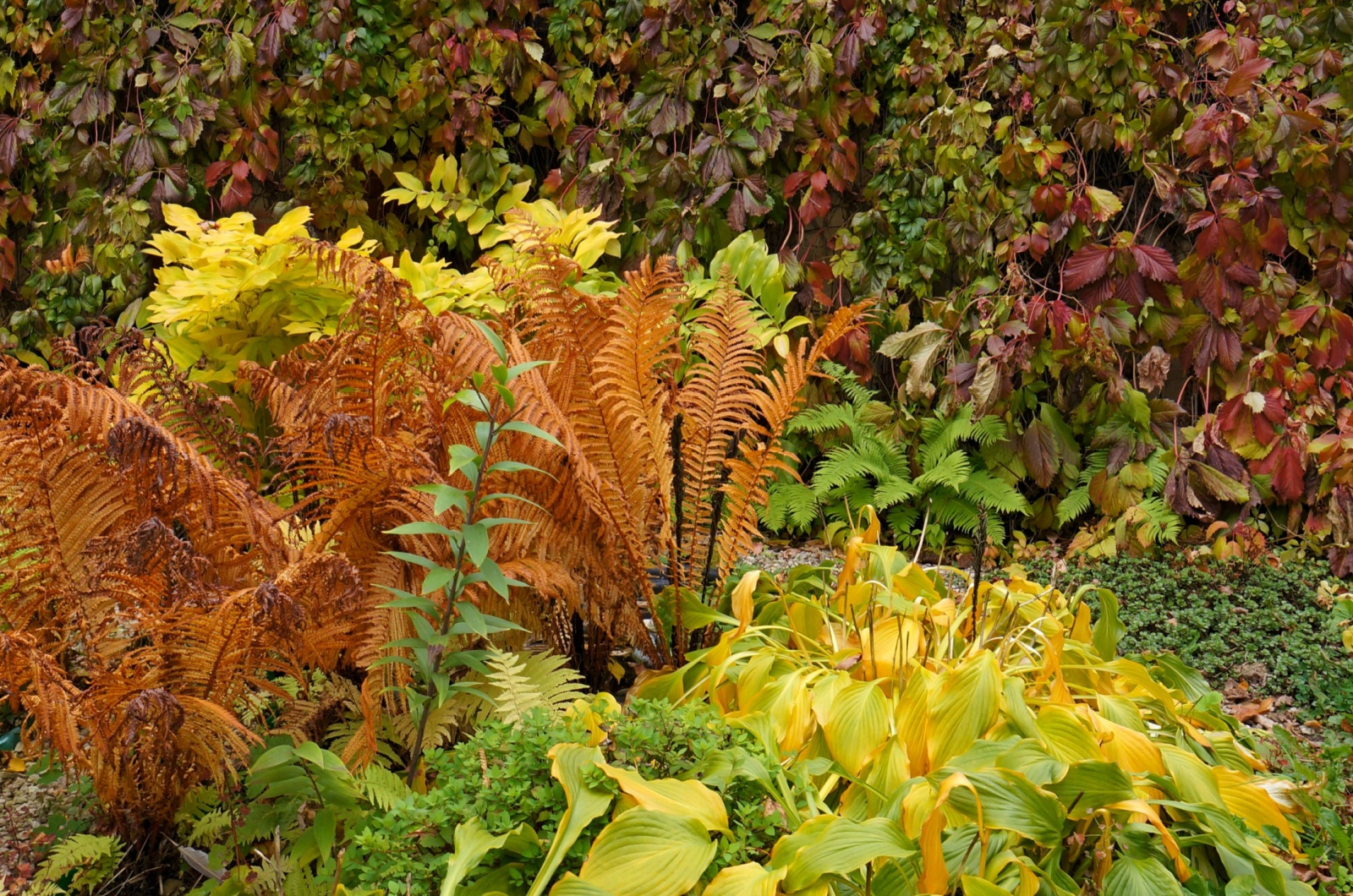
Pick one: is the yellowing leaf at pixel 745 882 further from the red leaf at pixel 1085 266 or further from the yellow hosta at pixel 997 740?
the red leaf at pixel 1085 266

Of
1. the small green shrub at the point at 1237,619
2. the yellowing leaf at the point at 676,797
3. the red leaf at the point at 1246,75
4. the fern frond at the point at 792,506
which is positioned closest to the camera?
the yellowing leaf at the point at 676,797

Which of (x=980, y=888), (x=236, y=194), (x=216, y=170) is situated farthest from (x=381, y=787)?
(x=216, y=170)

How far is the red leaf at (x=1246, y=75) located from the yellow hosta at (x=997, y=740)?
2227 millimetres

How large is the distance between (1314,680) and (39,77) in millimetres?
5844

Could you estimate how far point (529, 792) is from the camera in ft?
5.17

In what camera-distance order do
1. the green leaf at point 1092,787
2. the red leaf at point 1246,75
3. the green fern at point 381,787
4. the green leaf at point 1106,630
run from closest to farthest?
the green leaf at point 1092,787 → the green fern at point 381,787 → the green leaf at point 1106,630 → the red leaf at point 1246,75

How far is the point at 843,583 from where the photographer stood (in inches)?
94.2

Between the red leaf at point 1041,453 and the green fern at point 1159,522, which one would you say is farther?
the red leaf at point 1041,453

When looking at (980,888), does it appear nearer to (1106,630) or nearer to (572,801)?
(572,801)

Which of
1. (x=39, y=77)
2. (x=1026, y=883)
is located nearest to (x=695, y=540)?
(x=1026, y=883)

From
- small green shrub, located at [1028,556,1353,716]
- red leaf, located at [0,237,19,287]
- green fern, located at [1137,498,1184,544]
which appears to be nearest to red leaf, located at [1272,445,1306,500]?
small green shrub, located at [1028,556,1353,716]

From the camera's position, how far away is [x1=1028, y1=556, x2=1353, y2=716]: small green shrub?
2.87 m

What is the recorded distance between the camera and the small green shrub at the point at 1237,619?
9.43 ft

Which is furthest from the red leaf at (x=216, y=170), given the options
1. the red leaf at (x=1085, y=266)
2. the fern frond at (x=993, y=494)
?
the red leaf at (x=1085, y=266)
